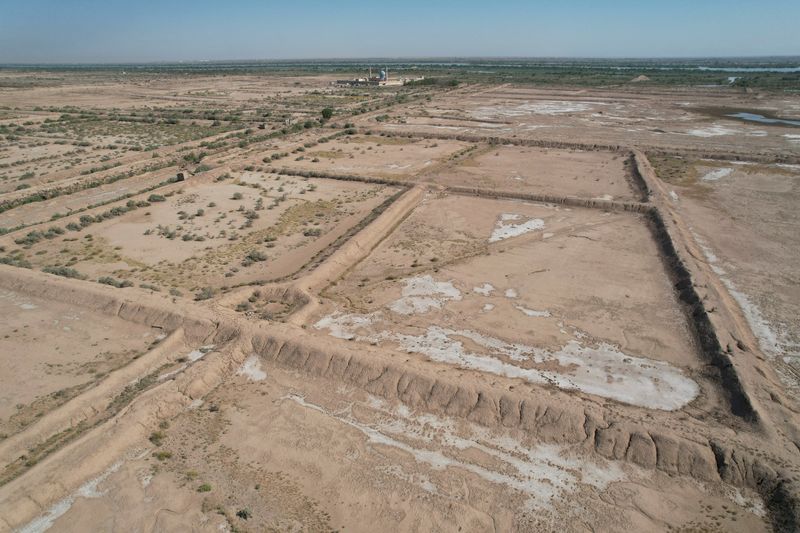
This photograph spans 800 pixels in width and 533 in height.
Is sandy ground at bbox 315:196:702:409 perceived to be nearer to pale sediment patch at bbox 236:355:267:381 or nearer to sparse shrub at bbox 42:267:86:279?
pale sediment patch at bbox 236:355:267:381

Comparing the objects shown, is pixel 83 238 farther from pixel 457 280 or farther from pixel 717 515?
pixel 717 515

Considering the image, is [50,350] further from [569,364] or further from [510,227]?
[510,227]

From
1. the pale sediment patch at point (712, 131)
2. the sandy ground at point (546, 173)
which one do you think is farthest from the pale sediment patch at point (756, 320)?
the pale sediment patch at point (712, 131)

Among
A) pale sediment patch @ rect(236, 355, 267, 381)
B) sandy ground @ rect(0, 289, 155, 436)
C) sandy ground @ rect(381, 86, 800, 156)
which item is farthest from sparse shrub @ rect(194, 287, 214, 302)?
sandy ground @ rect(381, 86, 800, 156)

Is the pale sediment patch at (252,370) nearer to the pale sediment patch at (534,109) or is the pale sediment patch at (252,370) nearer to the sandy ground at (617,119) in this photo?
the sandy ground at (617,119)

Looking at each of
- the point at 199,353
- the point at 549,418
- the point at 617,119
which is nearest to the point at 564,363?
the point at 549,418

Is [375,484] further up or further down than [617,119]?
further down

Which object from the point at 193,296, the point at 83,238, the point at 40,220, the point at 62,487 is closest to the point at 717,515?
the point at 62,487
